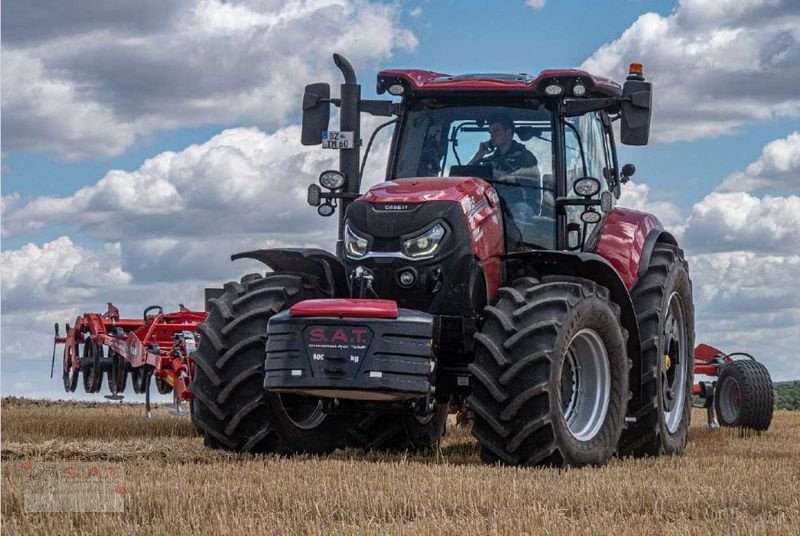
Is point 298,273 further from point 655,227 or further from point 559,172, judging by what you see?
point 655,227

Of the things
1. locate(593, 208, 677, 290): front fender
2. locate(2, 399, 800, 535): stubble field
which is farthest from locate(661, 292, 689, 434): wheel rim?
locate(2, 399, 800, 535): stubble field

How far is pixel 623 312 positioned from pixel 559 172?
1.19 m

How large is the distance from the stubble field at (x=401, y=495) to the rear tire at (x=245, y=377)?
23cm

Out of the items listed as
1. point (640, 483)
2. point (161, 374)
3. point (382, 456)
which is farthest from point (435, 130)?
point (161, 374)

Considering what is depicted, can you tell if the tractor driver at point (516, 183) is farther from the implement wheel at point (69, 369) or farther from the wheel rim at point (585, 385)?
the implement wheel at point (69, 369)

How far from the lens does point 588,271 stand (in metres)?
9.95

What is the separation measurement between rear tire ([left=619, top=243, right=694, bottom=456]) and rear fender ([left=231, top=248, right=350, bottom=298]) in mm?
2402

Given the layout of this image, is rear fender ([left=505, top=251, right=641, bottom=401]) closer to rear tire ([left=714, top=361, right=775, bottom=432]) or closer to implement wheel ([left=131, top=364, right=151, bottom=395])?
rear tire ([left=714, top=361, right=775, bottom=432])

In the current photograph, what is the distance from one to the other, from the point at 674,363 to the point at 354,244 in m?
3.83

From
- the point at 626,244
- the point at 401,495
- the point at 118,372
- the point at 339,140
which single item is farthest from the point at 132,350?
the point at 401,495

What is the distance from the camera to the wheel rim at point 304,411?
979 centimetres

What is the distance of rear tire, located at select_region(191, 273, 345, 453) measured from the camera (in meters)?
9.45

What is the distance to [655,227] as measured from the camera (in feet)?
38.2

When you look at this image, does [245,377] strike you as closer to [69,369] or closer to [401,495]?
[401,495]
